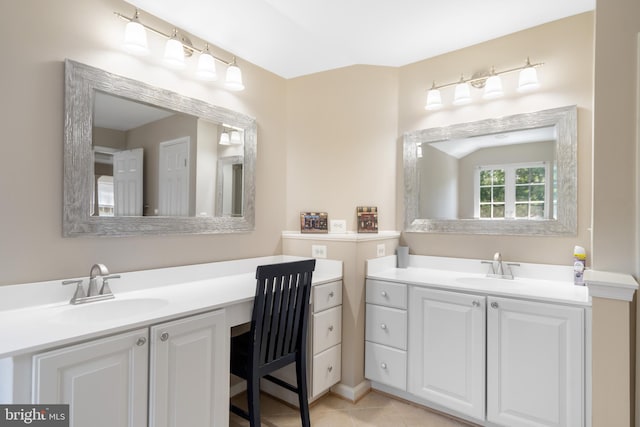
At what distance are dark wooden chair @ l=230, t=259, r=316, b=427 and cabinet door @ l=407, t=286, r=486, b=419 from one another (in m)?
0.71

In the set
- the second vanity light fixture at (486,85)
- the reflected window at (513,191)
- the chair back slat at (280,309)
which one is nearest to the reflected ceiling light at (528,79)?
the second vanity light fixture at (486,85)

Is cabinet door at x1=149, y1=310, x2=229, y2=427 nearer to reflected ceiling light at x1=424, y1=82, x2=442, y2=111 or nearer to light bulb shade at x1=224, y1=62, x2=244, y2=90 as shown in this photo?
light bulb shade at x1=224, y1=62, x2=244, y2=90

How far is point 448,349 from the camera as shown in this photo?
2029 millimetres

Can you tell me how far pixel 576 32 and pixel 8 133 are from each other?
3022 mm

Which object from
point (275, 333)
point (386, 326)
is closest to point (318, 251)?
point (386, 326)

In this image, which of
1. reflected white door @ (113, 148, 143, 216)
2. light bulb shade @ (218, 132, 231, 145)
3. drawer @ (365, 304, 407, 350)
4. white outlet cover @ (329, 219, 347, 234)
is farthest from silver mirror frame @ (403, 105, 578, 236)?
reflected white door @ (113, 148, 143, 216)

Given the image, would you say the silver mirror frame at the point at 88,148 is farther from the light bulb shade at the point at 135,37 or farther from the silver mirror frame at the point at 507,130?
the silver mirror frame at the point at 507,130

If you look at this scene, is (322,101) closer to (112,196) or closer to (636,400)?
(112,196)

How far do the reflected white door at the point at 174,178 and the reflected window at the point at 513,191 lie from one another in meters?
1.94

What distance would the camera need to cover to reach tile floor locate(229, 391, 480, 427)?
2.04 meters

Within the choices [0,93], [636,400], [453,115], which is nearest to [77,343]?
[0,93]

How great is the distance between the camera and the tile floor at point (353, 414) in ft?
6.70

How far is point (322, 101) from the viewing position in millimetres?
2738

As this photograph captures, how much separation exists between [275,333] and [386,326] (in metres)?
0.84
